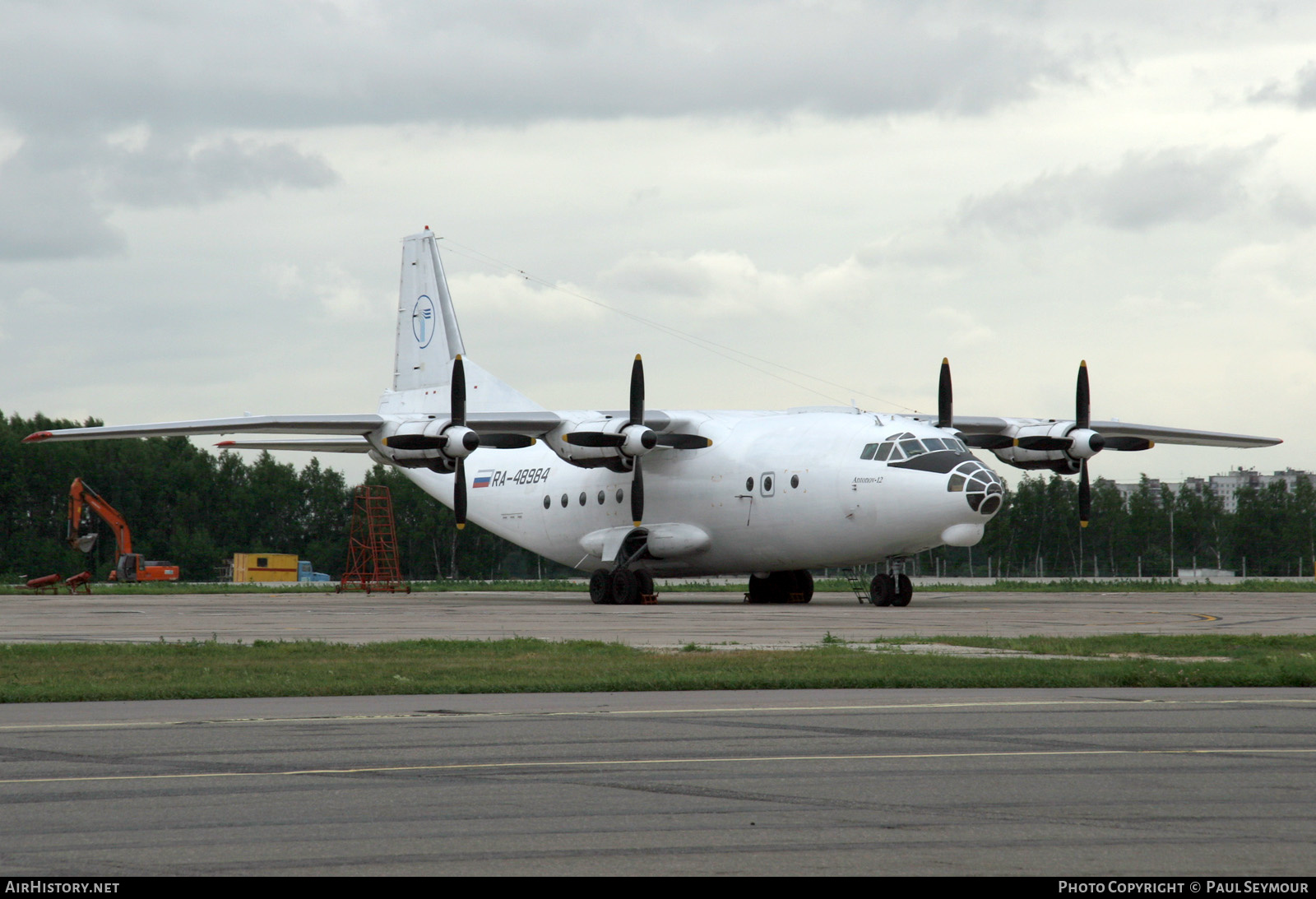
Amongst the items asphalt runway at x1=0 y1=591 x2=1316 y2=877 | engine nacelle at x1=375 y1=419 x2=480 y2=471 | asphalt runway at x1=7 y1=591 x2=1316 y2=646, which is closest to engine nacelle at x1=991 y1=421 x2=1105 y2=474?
asphalt runway at x1=7 y1=591 x2=1316 y2=646

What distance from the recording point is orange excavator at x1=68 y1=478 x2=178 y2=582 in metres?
55.4

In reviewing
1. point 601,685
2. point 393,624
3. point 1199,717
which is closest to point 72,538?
point 393,624

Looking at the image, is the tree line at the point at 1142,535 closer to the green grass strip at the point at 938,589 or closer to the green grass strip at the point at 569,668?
the green grass strip at the point at 938,589

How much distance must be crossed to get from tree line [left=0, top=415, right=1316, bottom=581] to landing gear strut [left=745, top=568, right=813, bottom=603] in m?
61.5

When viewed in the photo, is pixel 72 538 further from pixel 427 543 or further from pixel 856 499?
pixel 427 543

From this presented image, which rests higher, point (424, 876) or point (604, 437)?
point (604, 437)

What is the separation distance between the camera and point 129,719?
11984 millimetres

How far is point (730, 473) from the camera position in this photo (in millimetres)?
34969

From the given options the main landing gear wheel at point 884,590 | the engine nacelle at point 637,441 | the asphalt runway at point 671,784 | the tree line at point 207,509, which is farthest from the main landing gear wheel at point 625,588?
the tree line at point 207,509

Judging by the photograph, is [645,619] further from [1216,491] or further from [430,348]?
[1216,491]

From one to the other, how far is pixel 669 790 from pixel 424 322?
36.4 meters

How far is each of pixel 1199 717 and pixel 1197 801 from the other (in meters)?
4.24

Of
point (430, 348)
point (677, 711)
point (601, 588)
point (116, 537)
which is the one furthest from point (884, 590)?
point (116, 537)

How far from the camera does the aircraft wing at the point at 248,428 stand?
114 feet
